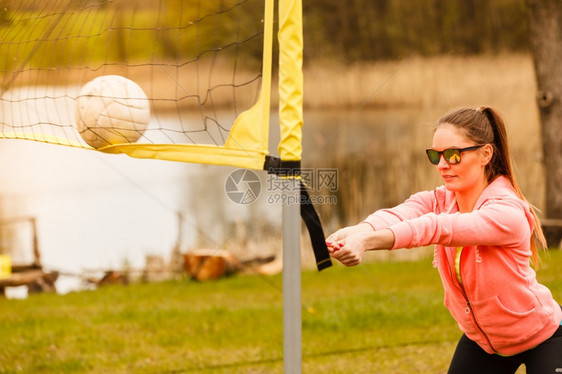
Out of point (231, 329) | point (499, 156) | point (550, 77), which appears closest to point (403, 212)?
point (499, 156)

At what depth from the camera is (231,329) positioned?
5254 mm

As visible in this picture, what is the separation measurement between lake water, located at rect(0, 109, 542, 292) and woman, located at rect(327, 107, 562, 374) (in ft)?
18.0

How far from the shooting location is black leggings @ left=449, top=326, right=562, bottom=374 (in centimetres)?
230

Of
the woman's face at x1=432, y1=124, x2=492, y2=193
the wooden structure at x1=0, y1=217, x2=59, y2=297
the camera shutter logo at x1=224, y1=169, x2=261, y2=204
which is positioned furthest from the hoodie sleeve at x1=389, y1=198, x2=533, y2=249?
the wooden structure at x1=0, y1=217, x2=59, y2=297

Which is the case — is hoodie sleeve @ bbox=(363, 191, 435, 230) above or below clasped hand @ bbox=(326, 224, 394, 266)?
above

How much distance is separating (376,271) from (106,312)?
2.79 metres

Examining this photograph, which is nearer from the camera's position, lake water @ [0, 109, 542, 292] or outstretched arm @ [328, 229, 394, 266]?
outstretched arm @ [328, 229, 394, 266]

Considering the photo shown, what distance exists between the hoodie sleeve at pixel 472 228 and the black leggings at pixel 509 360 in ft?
1.26

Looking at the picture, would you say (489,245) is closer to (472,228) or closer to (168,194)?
(472,228)

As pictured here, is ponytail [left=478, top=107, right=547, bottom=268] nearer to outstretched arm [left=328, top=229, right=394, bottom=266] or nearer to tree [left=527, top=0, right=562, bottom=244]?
outstretched arm [left=328, top=229, right=394, bottom=266]

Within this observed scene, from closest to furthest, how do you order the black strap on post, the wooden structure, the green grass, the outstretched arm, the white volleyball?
the outstretched arm
the black strap on post
the white volleyball
the green grass
the wooden structure

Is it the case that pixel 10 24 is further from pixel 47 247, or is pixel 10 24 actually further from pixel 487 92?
pixel 487 92

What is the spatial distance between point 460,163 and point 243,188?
6649mm

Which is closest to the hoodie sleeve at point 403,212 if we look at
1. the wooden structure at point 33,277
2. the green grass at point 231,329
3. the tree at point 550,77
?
the green grass at point 231,329
